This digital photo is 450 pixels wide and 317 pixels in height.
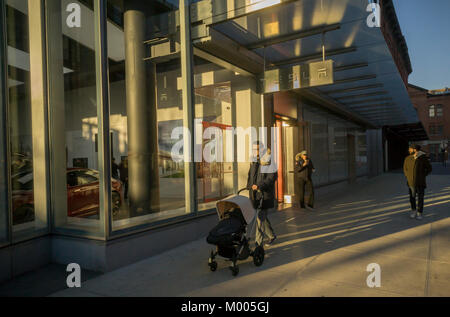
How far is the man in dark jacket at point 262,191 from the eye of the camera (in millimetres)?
5027

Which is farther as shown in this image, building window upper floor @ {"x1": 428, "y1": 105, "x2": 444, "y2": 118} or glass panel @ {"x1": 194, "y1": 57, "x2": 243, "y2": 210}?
building window upper floor @ {"x1": 428, "y1": 105, "x2": 444, "y2": 118}

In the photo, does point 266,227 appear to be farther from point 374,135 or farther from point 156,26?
point 374,135

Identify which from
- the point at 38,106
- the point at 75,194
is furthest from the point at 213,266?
the point at 38,106

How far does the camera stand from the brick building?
60.5 m

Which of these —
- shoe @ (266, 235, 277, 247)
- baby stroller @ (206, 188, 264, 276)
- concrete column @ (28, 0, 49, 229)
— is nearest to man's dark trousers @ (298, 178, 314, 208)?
shoe @ (266, 235, 277, 247)

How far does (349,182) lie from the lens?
18516mm

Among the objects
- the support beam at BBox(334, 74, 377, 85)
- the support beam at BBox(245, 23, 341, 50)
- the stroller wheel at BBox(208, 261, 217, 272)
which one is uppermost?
the support beam at BBox(245, 23, 341, 50)

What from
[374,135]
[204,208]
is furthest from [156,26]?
[374,135]

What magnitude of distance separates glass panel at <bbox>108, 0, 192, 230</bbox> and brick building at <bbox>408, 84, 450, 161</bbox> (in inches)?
2635

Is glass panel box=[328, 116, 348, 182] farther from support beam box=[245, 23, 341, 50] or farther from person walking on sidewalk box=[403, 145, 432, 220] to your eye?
support beam box=[245, 23, 341, 50]

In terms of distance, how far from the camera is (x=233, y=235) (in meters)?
4.02

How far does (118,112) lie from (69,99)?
88 cm

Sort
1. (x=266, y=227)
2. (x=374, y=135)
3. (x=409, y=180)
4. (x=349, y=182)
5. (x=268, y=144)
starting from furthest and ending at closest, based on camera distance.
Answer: (x=374, y=135), (x=349, y=182), (x=268, y=144), (x=409, y=180), (x=266, y=227)

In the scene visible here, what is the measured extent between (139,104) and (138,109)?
111 mm
